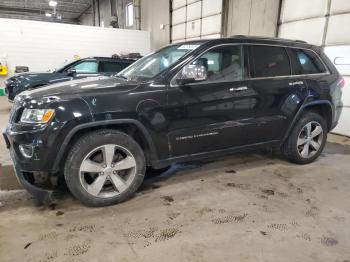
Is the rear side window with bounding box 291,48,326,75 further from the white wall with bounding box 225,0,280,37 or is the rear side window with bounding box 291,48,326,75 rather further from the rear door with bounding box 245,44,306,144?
the white wall with bounding box 225,0,280,37

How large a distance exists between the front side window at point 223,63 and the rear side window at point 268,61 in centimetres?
18

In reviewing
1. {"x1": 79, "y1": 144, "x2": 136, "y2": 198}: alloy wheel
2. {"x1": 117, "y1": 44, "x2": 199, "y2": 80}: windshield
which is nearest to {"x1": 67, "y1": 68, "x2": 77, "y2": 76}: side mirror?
{"x1": 117, "y1": 44, "x2": 199, "y2": 80}: windshield

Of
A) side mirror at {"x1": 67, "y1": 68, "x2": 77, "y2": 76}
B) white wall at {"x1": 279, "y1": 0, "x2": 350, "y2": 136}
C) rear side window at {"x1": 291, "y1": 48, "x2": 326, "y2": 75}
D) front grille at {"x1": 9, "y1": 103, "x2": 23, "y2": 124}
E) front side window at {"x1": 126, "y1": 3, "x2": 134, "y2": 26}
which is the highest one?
front side window at {"x1": 126, "y1": 3, "x2": 134, "y2": 26}

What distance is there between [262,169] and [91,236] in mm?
2410

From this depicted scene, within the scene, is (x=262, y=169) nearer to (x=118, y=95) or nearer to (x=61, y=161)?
(x=118, y=95)

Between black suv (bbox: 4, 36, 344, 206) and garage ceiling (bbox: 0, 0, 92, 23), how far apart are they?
20.9 meters

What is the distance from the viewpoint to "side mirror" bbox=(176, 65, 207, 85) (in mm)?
2766

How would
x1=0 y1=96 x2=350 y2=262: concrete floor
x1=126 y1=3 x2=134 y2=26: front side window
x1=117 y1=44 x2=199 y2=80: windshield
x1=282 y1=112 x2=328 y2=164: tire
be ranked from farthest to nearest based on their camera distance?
x1=126 y1=3 x2=134 y2=26: front side window < x1=282 y1=112 x2=328 y2=164: tire < x1=117 y1=44 x2=199 y2=80: windshield < x1=0 y1=96 x2=350 y2=262: concrete floor

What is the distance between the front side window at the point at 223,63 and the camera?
304cm

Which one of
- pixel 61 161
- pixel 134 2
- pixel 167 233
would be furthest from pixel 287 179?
pixel 134 2

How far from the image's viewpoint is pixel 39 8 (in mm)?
22547

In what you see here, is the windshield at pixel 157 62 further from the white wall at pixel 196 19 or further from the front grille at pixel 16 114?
the white wall at pixel 196 19

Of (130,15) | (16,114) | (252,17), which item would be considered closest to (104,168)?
(16,114)

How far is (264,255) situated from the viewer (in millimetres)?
2064
